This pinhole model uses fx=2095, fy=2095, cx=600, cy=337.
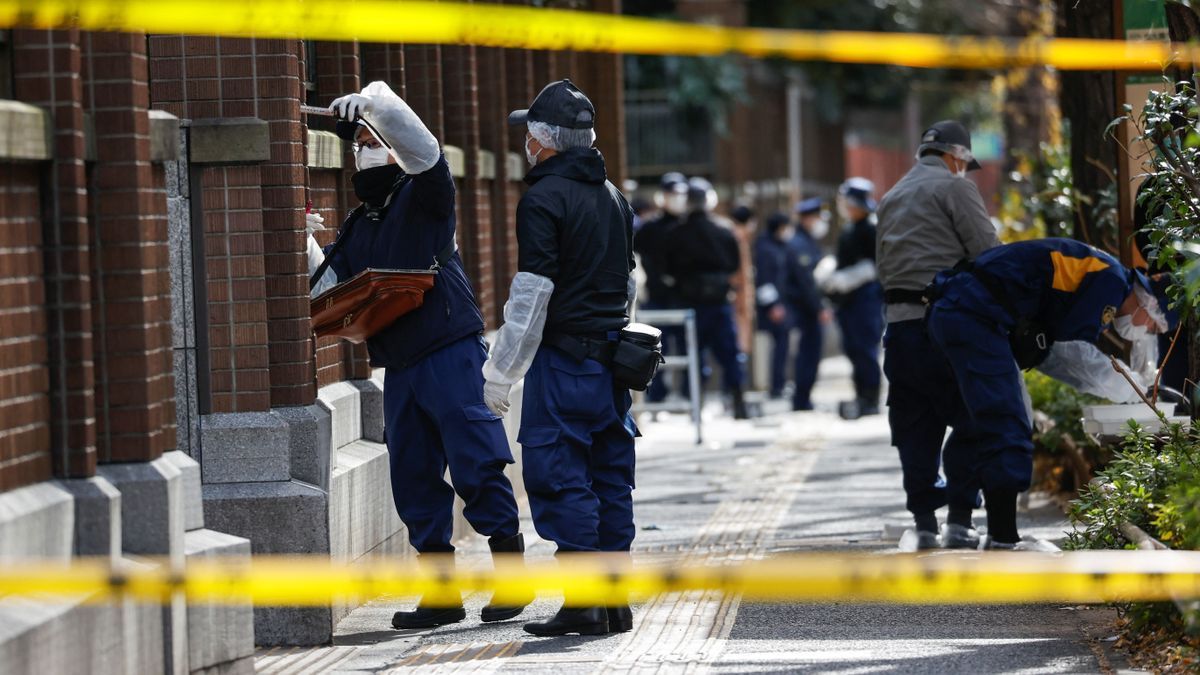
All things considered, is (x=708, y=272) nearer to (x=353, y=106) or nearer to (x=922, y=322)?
(x=922, y=322)

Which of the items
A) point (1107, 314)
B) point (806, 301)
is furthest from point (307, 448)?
point (806, 301)

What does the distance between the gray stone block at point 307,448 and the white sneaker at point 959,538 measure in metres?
3.05

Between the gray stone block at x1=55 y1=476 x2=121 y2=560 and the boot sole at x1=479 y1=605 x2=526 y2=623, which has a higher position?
the gray stone block at x1=55 y1=476 x2=121 y2=560

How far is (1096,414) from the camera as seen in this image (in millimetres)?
8750

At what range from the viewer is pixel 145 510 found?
600 centimetres

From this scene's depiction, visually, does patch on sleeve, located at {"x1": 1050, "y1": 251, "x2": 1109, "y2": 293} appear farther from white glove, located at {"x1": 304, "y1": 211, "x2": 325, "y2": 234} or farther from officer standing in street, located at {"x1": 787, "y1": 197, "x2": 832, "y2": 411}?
officer standing in street, located at {"x1": 787, "y1": 197, "x2": 832, "y2": 411}

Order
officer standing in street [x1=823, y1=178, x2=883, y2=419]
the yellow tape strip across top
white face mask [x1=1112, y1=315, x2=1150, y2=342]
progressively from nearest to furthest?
the yellow tape strip across top, white face mask [x1=1112, y1=315, x2=1150, y2=342], officer standing in street [x1=823, y1=178, x2=883, y2=419]

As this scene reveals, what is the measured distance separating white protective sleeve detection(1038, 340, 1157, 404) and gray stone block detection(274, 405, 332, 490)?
3.08 metres

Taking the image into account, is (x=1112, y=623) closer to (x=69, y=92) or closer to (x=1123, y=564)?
(x=1123, y=564)

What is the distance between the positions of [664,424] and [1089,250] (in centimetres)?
897

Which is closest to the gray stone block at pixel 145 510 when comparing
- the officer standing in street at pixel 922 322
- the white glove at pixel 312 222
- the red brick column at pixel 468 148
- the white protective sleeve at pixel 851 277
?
the white glove at pixel 312 222

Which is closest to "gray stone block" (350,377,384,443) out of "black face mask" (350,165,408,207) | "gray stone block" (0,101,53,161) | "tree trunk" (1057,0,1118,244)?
"black face mask" (350,165,408,207)

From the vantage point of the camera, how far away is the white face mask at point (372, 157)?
7645mm

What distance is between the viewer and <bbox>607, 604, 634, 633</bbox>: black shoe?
7316 millimetres
